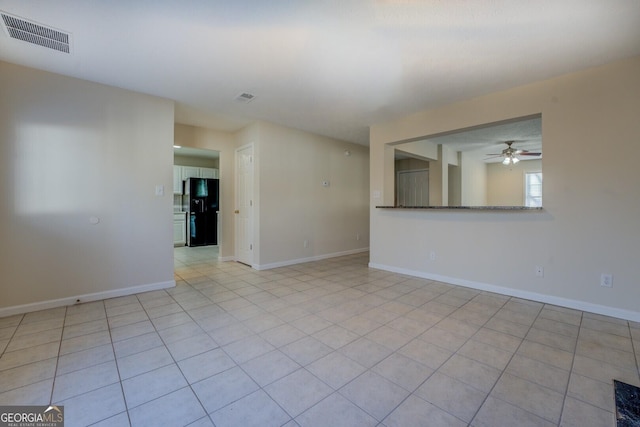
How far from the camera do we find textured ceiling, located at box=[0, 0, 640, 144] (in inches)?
73.6

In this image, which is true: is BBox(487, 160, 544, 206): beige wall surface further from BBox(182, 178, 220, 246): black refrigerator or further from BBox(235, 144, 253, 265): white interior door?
BBox(182, 178, 220, 246): black refrigerator

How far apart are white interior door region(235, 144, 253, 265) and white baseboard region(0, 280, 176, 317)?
146cm

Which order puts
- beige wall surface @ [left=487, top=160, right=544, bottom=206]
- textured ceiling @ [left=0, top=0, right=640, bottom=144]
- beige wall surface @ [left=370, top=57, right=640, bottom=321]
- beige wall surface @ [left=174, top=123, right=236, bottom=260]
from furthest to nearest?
beige wall surface @ [left=487, top=160, right=544, bottom=206], beige wall surface @ [left=174, top=123, right=236, bottom=260], beige wall surface @ [left=370, top=57, right=640, bottom=321], textured ceiling @ [left=0, top=0, right=640, bottom=144]

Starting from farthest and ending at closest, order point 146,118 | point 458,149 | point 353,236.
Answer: point 458,149
point 353,236
point 146,118

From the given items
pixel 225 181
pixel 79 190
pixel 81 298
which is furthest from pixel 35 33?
pixel 225 181

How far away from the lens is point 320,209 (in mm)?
5305

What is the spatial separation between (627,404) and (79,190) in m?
4.70

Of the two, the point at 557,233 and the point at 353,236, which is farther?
the point at 353,236

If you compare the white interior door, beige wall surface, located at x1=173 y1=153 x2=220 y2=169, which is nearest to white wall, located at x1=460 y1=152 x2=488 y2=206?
the white interior door

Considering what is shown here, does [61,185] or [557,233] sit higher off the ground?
[61,185]

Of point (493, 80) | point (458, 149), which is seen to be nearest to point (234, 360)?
point (493, 80)

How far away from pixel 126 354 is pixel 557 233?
13.5ft

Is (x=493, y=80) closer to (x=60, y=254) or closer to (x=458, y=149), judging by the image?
(x=458, y=149)

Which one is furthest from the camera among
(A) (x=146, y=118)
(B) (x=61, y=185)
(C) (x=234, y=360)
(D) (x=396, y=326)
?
(A) (x=146, y=118)
